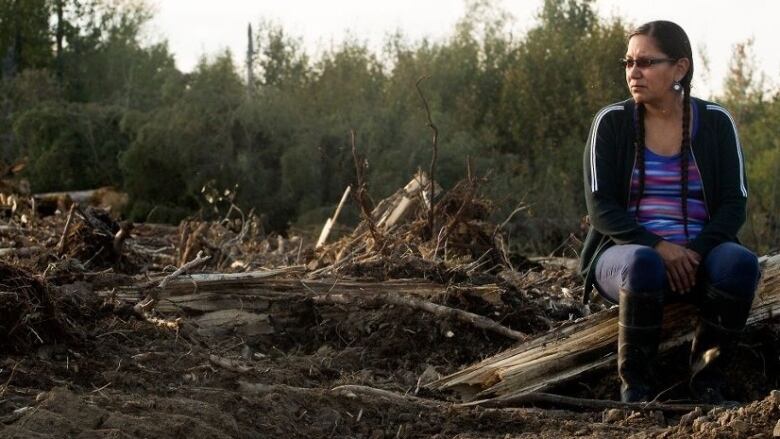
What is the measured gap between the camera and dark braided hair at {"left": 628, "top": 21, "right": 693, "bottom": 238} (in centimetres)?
495

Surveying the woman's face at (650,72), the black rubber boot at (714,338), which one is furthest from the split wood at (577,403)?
the woman's face at (650,72)

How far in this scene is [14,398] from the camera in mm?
4188

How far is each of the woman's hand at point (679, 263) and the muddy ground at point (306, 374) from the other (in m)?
0.50

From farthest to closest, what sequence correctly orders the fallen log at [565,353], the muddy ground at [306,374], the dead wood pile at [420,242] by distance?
the dead wood pile at [420,242] → the fallen log at [565,353] → the muddy ground at [306,374]

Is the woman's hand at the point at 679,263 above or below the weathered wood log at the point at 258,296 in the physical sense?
above

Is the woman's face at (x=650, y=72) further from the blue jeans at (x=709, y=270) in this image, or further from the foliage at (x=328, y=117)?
the foliage at (x=328, y=117)

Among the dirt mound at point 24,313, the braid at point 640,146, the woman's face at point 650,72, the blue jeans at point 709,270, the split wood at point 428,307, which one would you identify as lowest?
the split wood at point 428,307

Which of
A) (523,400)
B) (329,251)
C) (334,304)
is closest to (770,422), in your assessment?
(523,400)

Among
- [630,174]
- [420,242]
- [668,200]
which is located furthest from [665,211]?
[420,242]

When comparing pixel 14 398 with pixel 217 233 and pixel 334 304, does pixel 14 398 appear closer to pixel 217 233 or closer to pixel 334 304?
pixel 334 304

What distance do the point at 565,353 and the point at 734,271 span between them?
0.85 meters

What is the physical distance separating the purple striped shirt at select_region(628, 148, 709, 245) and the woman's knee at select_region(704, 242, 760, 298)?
0.24 m

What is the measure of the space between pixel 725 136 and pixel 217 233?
273 inches

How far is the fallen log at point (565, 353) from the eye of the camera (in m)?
5.11
